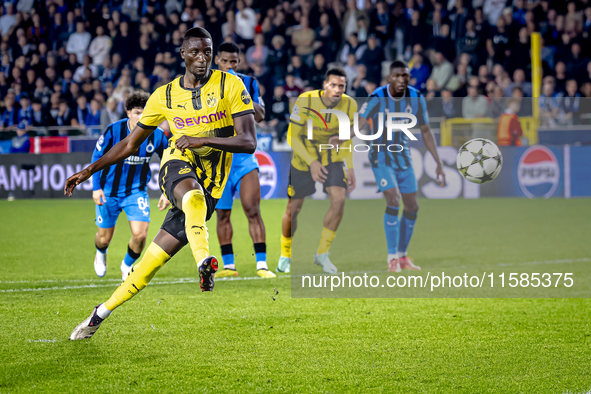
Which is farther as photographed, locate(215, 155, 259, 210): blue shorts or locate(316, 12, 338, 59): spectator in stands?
locate(316, 12, 338, 59): spectator in stands

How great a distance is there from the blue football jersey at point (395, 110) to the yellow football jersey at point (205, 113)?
8.49 feet

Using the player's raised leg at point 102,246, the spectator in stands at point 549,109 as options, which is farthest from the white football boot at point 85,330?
the spectator in stands at point 549,109

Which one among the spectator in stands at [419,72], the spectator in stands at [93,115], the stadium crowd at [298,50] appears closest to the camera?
the stadium crowd at [298,50]

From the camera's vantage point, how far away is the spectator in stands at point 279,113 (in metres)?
13.8

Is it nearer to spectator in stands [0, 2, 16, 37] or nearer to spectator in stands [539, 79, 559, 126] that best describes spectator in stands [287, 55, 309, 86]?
spectator in stands [539, 79, 559, 126]

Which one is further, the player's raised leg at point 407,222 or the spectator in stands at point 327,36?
the spectator in stands at point 327,36

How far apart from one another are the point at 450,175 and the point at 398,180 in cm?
481

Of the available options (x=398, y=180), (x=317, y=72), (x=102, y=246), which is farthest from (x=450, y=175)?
(x=102, y=246)

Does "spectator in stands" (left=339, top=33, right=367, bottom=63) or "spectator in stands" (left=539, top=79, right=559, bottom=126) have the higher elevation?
"spectator in stands" (left=339, top=33, right=367, bottom=63)

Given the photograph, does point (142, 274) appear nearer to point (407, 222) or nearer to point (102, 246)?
point (102, 246)

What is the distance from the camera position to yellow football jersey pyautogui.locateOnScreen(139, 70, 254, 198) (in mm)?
4141

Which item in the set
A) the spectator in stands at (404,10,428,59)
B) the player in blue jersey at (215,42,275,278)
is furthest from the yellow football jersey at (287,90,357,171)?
the spectator in stands at (404,10,428,59)

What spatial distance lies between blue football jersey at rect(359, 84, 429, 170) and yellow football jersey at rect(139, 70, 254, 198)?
8.49 feet

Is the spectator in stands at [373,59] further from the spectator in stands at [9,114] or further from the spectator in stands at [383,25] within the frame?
the spectator in stands at [9,114]
